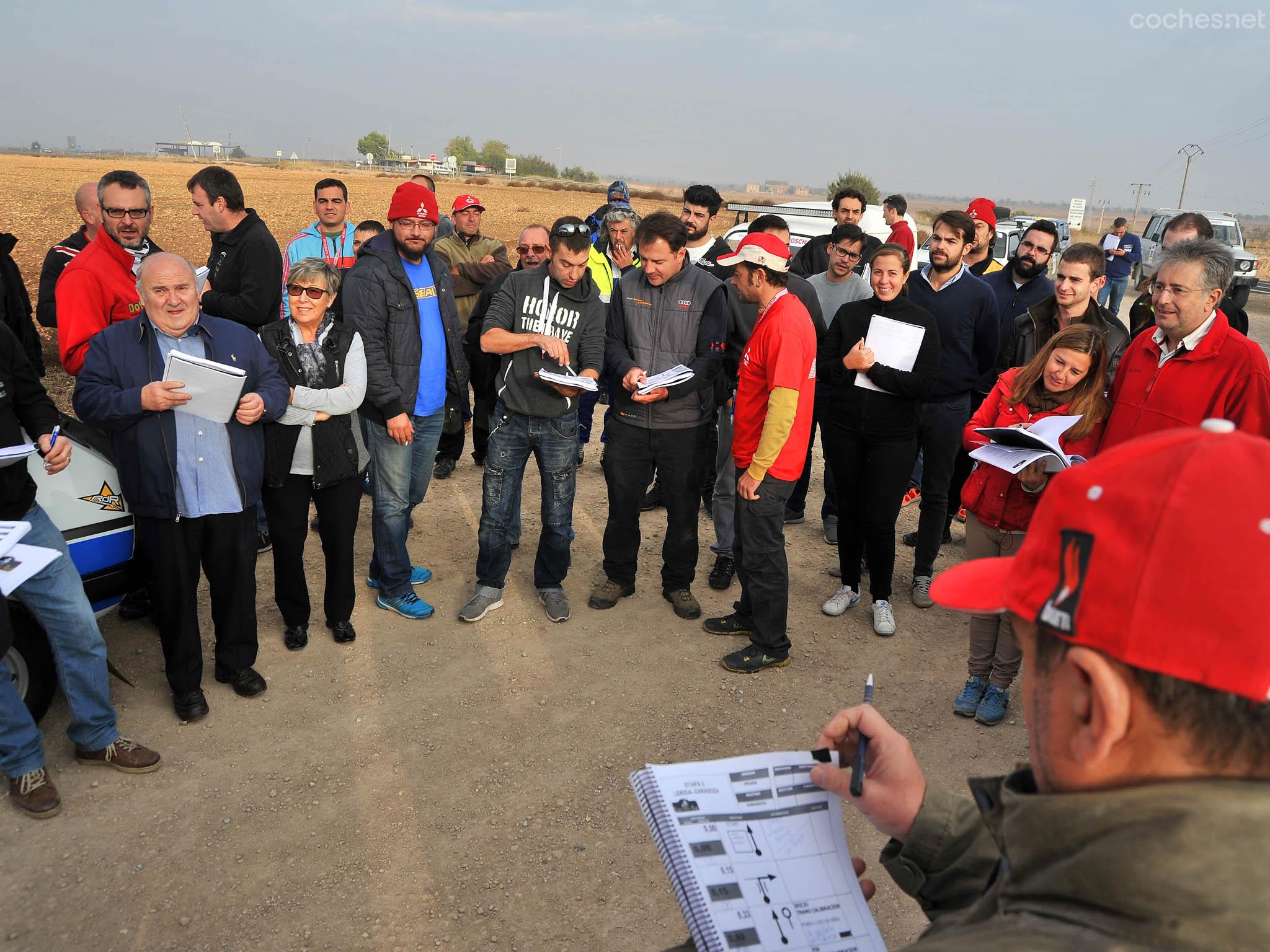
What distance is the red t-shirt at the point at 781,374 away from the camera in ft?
15.0

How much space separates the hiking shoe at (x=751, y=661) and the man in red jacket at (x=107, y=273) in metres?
3.69

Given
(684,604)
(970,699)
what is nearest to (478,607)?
(684,604)

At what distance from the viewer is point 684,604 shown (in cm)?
561

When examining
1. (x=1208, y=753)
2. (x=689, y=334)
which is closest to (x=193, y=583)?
(x=689, y=334)

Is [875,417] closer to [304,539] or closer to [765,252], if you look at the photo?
[765,252]

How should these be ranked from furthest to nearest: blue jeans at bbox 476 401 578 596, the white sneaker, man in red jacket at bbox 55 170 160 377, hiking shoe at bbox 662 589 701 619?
the white sneaker
hiking shoe at bbox 662 589 701 619
blue jeans at bbox 476 401 578 596
man in red jacket at bbox 55 170 160 377

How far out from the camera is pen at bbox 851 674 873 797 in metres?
1.56

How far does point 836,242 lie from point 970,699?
3.53 metres

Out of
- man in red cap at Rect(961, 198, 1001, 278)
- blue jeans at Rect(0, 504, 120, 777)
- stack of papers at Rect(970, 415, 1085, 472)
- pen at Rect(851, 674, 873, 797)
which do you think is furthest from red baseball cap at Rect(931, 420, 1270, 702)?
man in red cap at Rect(961, 198, 1001, 278)

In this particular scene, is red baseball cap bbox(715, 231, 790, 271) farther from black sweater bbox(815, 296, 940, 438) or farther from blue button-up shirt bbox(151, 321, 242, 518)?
blue button-up shirt bbox(151, 321, 242, 518)

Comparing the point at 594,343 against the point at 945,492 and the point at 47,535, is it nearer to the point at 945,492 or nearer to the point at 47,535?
the point at 945,492

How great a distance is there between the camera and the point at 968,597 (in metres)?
1.27

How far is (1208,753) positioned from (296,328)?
14.9ft

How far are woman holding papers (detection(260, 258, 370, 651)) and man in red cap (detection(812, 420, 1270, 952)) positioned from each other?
414cm
